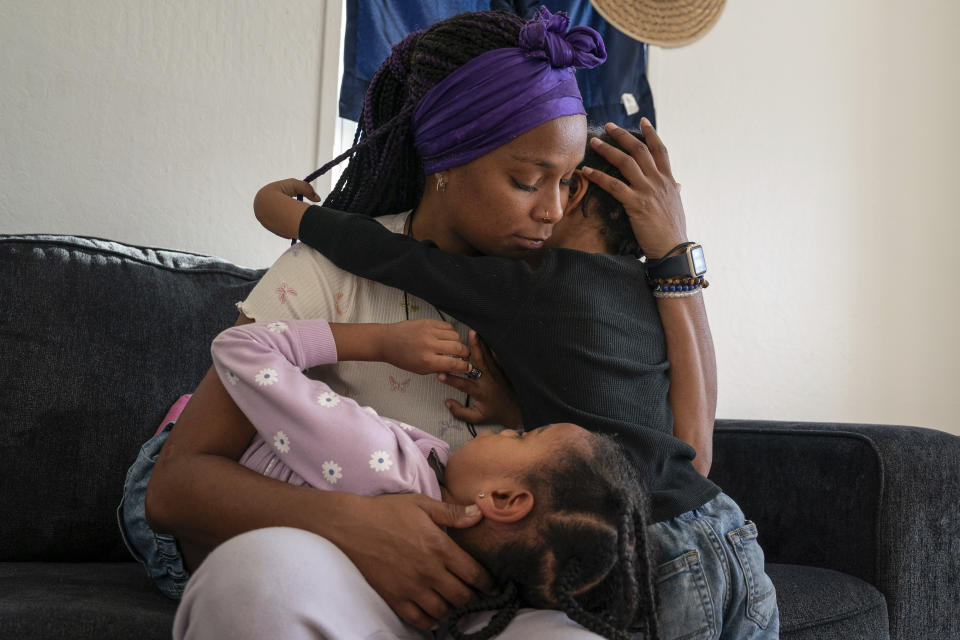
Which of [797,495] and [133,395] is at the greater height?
[133,395]

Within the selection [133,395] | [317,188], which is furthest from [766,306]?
[133,395]

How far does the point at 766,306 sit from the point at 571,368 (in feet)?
7.44

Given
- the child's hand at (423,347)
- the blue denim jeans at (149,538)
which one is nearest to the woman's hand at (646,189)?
the child's hand at (423,347)

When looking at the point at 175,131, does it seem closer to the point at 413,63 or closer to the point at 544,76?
the point at 413,63

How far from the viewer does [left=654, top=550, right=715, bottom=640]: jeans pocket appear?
108 centimetres

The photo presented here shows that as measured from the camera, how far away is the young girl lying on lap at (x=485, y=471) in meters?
0.95

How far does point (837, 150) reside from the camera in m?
3.35

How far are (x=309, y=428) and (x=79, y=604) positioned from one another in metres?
0.37

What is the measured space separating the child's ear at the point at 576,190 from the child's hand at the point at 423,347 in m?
0.37

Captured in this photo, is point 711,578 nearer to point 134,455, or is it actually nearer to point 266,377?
point 266,377

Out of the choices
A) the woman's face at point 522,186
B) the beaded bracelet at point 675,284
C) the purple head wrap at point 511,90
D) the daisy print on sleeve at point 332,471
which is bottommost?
the daisy print on sleeve at point 332,471

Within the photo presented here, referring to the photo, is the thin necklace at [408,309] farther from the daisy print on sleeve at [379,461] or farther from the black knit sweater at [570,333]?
the daisy print on sleeve at [379,461]

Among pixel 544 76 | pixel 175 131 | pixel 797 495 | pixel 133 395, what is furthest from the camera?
pixel 175 131

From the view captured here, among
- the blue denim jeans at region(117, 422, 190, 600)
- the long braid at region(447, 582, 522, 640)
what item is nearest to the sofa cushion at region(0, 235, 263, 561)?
the blue denim jeans at region(117, 422, 190, 600)
